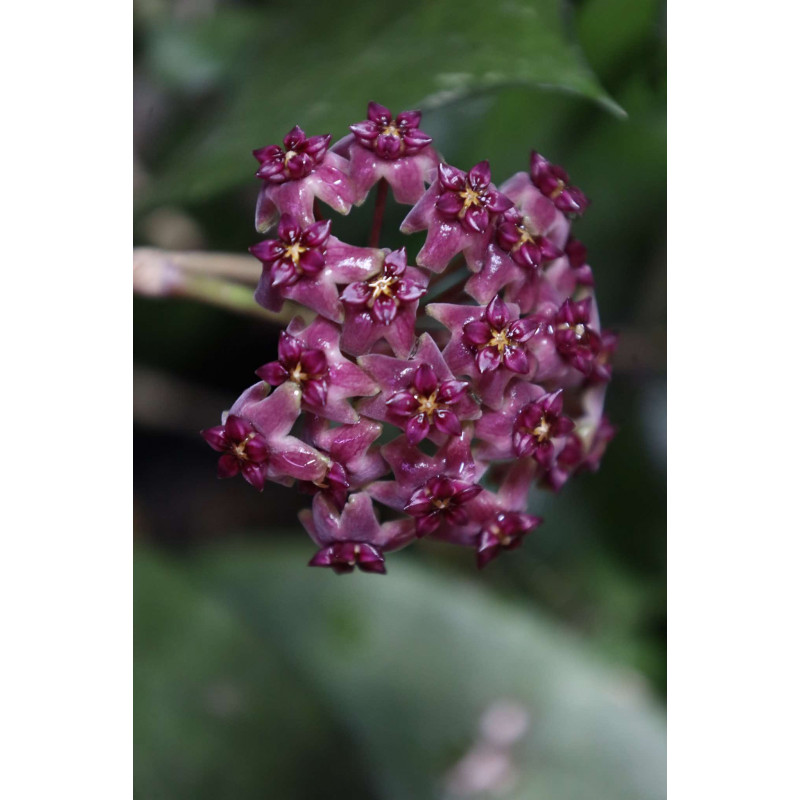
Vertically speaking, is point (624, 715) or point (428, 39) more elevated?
point (428, 39)

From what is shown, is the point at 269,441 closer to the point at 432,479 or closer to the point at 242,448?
the point at 242,448

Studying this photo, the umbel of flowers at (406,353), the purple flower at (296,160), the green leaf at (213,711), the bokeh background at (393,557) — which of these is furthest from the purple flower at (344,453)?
the green leaf at (213,711)

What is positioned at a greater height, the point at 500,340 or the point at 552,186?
the point at 552,186

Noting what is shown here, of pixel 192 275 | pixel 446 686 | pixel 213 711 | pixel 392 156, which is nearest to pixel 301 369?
pixel 392 156

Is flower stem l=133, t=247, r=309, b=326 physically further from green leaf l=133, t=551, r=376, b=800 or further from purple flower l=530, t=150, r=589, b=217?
green leaf l=133, t=551, r=376, b=800

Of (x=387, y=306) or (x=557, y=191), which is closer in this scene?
(x=387, y=306)

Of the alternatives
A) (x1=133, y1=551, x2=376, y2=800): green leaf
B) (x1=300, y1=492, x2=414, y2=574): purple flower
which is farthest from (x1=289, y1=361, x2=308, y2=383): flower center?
(x1=133, y1=551, x2=376, y2=800): green leaf

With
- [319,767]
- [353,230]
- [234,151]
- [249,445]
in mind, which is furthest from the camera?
[353,230]

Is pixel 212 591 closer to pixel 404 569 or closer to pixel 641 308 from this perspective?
pixel 404 569

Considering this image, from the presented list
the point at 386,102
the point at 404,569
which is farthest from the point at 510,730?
the point at 386,102
